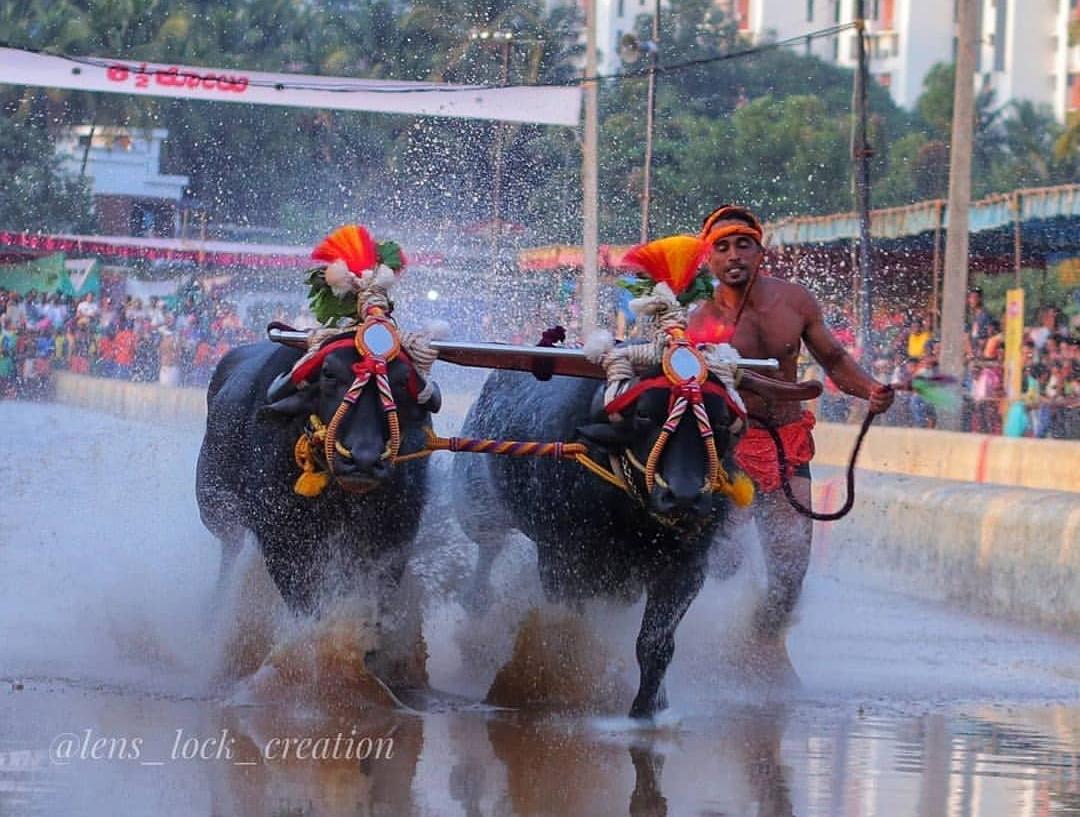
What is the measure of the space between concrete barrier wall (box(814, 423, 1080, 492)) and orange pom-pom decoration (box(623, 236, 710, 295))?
6506mm

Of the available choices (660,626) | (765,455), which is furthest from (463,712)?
(765,455)

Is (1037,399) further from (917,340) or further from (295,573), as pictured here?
(295,573)

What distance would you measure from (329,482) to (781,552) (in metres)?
2.05

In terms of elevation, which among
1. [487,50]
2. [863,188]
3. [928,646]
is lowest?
[928,646]

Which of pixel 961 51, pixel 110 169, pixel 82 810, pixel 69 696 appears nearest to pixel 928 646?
pixel 69 696

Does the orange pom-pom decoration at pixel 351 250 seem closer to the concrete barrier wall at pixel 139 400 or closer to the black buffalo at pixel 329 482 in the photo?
the black buffalo at pixel 329 482

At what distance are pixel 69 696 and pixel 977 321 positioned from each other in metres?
16.7

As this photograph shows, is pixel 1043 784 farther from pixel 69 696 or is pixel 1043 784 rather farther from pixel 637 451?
pixel 69 696

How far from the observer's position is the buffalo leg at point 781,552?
28.8 feet

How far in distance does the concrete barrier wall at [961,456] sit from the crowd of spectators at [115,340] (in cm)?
1316

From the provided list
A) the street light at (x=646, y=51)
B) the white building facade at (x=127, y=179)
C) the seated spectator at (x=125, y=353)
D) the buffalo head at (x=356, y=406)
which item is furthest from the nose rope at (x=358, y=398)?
the white building facade at (x=127, y=179)

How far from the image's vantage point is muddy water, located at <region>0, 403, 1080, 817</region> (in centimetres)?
619

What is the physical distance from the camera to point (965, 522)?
12.2 m

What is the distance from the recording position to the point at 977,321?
2308 centimetres
